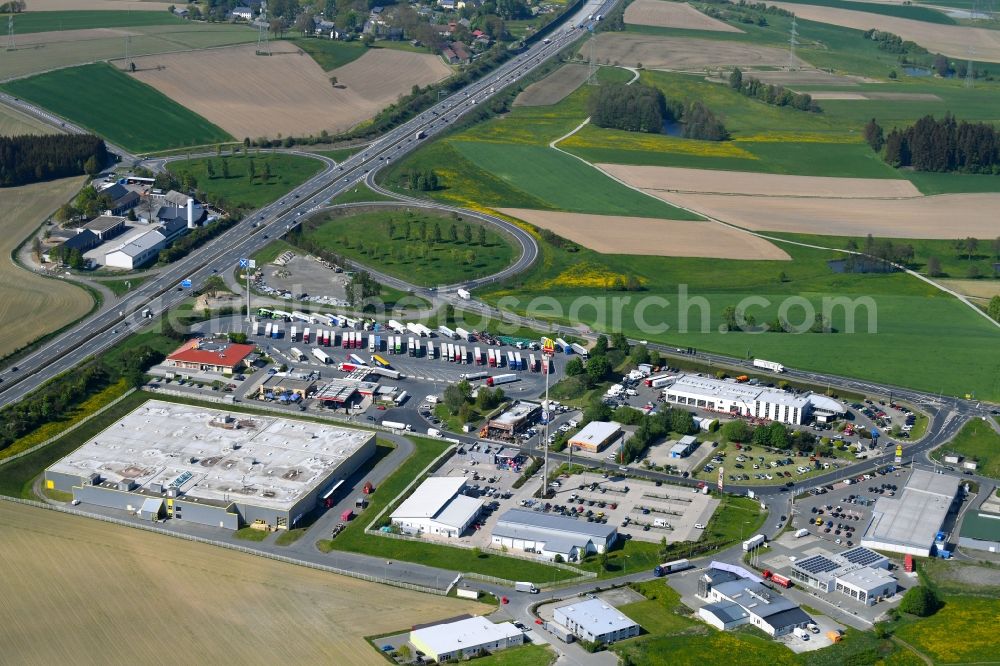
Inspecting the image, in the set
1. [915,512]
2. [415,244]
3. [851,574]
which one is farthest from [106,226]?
[851,574]

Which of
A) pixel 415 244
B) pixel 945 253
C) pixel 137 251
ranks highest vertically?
pixel 137 251

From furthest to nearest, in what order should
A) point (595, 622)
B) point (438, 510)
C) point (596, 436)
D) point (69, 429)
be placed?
point (69, 429)
point (596, 436)
point (438, 510)
point (595, 622)

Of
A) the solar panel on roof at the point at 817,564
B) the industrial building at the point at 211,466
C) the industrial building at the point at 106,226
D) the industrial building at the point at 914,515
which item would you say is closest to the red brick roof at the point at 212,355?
the industrial building at the point at 211,466

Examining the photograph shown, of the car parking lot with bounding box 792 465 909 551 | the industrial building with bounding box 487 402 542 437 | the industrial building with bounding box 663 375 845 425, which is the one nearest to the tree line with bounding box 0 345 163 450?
the industrial building with bounding box 487 402 542 437

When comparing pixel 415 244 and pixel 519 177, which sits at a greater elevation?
pixel 519 177

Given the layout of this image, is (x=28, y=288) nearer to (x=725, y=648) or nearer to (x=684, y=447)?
(x=684, y=447)

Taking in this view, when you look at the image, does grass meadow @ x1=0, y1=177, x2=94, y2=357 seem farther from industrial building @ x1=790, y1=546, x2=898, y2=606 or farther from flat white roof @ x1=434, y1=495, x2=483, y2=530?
industrial building @ x1=790, y1=546, x2=898, y2=606

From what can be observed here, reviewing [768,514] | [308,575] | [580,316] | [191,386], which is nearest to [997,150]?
[580,316]
